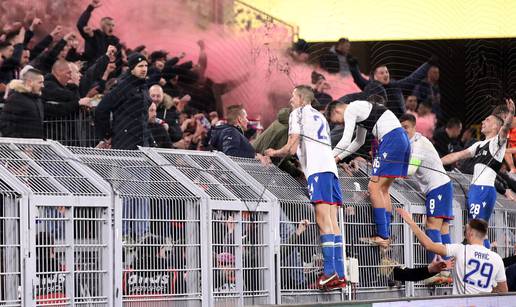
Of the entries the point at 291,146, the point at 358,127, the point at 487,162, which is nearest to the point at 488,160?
the point at 487,162

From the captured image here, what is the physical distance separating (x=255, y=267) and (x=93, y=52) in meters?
3.82

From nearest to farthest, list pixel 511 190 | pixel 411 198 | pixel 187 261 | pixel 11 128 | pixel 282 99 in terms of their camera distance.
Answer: pixel 187 261
pixel 11 128
pixel 411 198
pixel 511 190
pixel 282 99

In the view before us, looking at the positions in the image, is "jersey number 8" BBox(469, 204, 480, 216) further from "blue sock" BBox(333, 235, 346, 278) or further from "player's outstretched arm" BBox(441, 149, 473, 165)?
"blue sock" BBox(333, 235, 346, 278)

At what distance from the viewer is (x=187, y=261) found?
11.1 m

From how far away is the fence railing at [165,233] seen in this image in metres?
9.80

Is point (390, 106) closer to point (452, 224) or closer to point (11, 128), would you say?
point (452, 224)

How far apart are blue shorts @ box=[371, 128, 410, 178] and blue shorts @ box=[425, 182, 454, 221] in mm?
842

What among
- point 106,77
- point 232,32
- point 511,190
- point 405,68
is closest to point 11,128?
point 106,77

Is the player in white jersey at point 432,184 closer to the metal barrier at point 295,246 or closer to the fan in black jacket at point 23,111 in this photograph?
the metal barrier at point 295,246

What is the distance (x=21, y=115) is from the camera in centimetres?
1223

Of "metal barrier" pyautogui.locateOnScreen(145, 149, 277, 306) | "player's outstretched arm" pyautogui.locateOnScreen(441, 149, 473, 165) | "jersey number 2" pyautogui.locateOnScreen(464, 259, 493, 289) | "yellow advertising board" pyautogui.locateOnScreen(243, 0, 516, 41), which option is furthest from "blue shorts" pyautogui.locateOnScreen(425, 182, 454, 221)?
"yellow advertising board" pyautogui.locateOnScreen(243, 0, 516, 41)

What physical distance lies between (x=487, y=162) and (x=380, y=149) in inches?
82.3

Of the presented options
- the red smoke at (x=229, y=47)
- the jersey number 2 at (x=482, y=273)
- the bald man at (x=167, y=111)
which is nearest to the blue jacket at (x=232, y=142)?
the bald man at (x=167, y=111)

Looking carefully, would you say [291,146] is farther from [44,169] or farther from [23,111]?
[44,169]
